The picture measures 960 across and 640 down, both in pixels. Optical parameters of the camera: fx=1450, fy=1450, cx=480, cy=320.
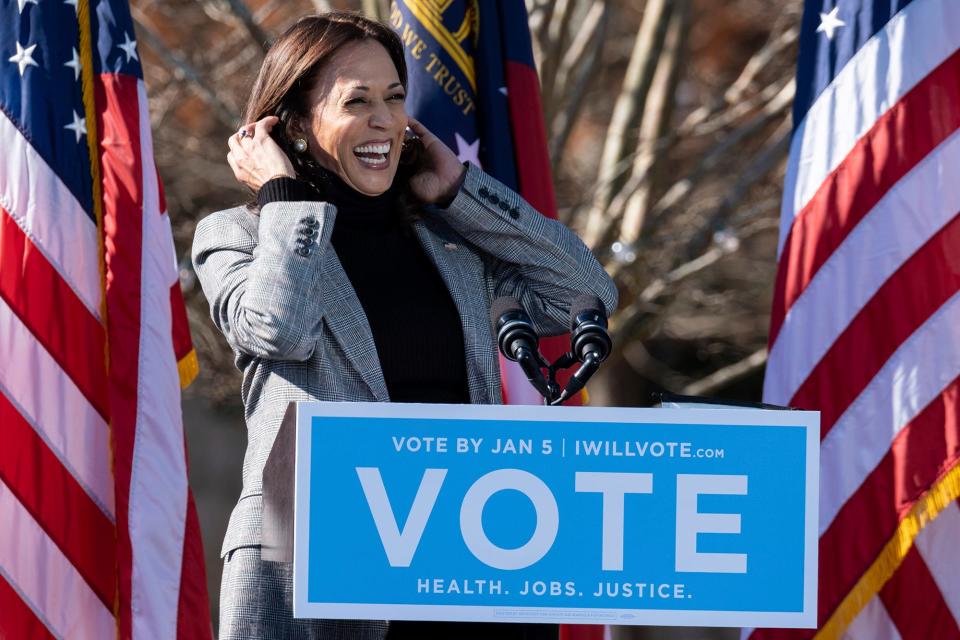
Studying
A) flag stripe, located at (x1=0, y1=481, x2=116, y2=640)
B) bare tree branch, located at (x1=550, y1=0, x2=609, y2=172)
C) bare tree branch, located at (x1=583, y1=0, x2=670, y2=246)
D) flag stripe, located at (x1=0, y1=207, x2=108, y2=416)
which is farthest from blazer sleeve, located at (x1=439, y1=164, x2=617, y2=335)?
bare tree branch, located at (x1=583, y1=0, x2=670, y2=246)

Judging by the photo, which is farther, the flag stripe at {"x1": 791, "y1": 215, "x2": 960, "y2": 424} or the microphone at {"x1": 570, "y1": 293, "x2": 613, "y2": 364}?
the flag stripe at {"x1": 791, "y1": 215, "x2": 960, "y2": 424}

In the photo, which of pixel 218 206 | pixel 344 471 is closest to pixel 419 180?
pixel 344 471

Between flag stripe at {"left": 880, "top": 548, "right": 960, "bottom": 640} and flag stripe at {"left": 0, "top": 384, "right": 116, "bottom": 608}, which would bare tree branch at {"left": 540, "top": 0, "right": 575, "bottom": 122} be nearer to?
flag stripe at {"left": 880, "top": 548, "right": 960, "bottom": 640}

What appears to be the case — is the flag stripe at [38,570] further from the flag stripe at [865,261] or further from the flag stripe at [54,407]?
the flag stripe at [865,261]

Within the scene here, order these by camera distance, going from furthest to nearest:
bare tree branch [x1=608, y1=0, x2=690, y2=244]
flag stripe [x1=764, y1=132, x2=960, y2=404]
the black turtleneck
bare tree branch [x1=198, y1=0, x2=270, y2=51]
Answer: bare tree branch [x1=608, y1=0, x2=690, y2=244] → bare tree branch [x1=198, y1=0, x2=270, y2=51] → flag stripe [x1=764, y1=132, x2=960, y2=404] → the black turtleneck

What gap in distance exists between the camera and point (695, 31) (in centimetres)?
957

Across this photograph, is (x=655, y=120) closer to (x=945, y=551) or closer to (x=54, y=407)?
(x=945, y=551)

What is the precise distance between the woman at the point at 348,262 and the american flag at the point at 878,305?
5.02ft

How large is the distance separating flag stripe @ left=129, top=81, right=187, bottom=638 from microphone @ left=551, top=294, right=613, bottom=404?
7.07ft

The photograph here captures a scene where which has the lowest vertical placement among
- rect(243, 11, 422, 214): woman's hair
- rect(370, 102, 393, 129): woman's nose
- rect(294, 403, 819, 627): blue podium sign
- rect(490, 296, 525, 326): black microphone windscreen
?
rect(294, 403, 819, 627): blue podium sign

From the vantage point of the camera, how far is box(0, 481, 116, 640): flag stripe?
4078mm

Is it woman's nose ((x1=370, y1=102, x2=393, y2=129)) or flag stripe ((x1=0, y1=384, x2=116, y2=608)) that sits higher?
woman's nose ((x1=370, y1=102, x2=393, y2=129))

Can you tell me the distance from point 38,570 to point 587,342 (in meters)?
2.36

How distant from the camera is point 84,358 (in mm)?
4211
